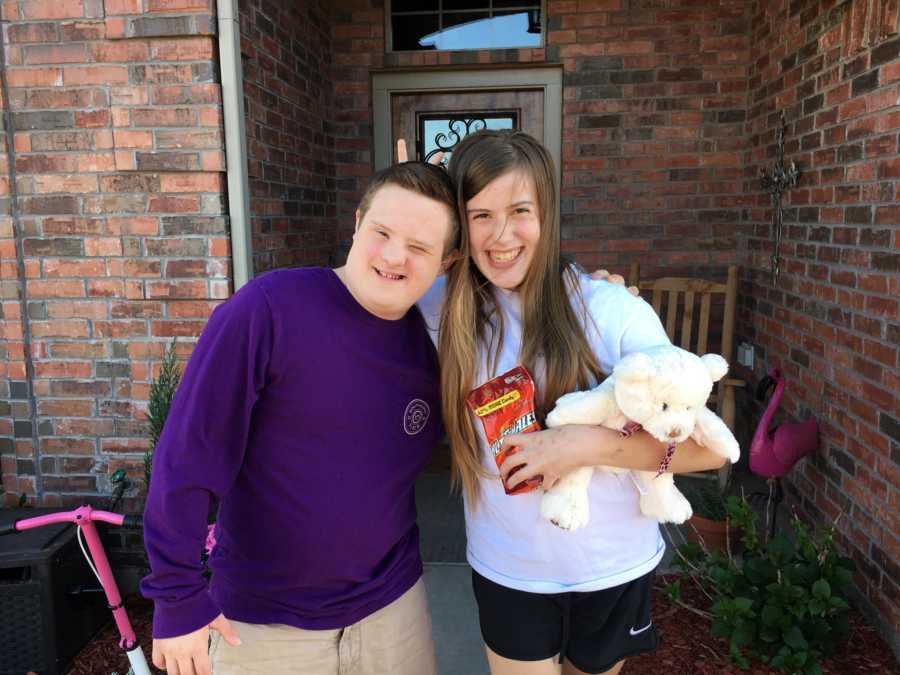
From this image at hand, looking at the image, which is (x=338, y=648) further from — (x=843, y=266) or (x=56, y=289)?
(x=843, y=266)

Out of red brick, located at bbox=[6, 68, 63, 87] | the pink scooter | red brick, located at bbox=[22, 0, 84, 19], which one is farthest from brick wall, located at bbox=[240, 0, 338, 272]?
the pink scooter

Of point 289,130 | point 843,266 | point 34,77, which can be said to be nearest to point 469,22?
point 289,130

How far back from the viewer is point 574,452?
57.8 inches

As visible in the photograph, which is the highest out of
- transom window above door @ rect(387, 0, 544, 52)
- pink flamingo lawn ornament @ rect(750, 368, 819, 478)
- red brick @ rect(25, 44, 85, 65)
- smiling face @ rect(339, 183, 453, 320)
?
transom window above door @ rect(387, 0, 544, 52)

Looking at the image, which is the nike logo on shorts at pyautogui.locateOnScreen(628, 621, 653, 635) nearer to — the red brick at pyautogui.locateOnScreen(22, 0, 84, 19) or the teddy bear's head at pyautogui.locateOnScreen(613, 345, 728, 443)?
the teddy bear's head at pyautogui.locateOnScreen(613, 345, 728, 443)

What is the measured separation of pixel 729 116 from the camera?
445 centimetres

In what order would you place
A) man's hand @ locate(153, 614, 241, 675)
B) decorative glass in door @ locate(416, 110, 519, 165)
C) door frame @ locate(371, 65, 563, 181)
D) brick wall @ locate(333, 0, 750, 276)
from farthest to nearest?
decorative glass in door @ locate(416, 110, 519, 165)
door frame @ locate(371, 65, 563, 181)
brick wall @ locate(333, 0, 750, 276)
man's hand @ locate(153, 614, 241, 675)

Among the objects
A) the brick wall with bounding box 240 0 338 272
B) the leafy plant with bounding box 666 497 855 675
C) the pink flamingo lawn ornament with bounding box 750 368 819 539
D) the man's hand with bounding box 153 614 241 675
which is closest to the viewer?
the man's hand with bounding box 153 614 241 675

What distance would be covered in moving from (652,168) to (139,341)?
3270 mm

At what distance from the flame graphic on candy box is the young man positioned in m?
0.16

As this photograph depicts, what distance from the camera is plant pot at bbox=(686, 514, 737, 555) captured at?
3217mm

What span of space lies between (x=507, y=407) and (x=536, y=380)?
105 mm

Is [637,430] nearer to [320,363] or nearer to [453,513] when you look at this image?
[320,363]

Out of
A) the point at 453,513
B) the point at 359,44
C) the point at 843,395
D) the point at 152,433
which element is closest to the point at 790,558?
the point at 843,395
